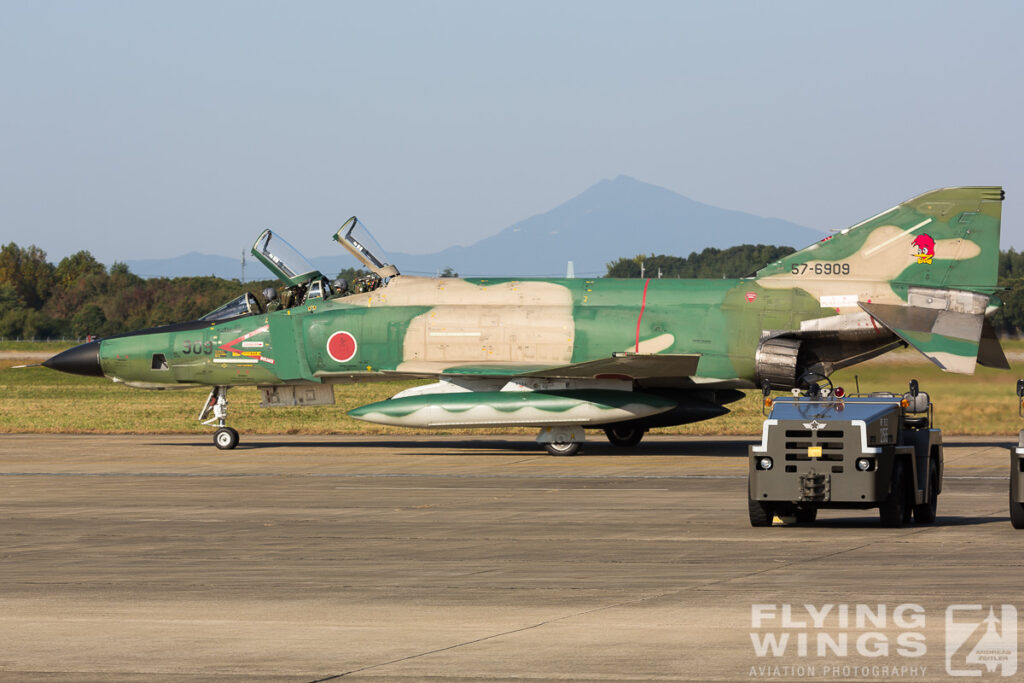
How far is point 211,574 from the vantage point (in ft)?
40.2

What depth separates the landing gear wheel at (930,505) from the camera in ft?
50.4

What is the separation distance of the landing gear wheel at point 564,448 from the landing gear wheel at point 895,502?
37.1 feet

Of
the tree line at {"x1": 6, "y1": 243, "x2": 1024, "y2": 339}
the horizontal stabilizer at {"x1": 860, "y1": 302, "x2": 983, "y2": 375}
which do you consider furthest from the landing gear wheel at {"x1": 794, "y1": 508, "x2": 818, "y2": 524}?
the tree line at {"x1": 6, "y1": 243, "x2": 1024, "y2": 339}

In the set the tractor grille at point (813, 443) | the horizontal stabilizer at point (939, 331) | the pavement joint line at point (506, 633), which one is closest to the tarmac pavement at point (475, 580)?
the pavement joint line at point (506, 633)

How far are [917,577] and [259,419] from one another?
28.0 meters

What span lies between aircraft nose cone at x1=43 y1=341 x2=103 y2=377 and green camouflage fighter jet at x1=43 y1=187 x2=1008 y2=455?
59 cm

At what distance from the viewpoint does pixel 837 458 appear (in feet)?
46.1

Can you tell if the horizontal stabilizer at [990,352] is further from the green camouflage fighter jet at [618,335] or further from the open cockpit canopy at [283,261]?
the open cockpit canopy at [283,261]

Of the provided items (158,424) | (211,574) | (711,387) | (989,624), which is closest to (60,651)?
(211,574)

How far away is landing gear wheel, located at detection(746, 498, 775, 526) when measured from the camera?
585 inches

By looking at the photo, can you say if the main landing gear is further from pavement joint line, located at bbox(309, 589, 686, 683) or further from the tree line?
the tree line

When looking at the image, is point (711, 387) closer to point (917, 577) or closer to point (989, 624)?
point (917, 577)

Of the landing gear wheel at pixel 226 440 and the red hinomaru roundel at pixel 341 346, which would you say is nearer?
the red hinomaru roundel at pixel 341 346

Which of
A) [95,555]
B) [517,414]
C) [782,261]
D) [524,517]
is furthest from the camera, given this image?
[782,261]
